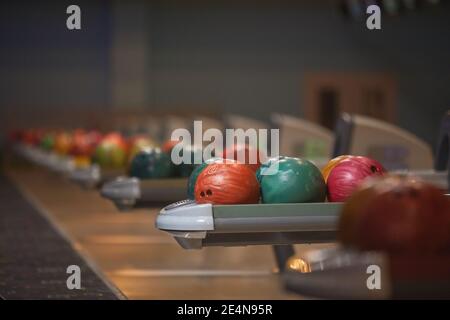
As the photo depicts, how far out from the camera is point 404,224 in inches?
73.6

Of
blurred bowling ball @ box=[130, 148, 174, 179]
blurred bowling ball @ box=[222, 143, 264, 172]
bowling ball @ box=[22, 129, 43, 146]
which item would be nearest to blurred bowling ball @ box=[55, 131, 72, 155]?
bowling ball @ box=[22, 129, 43, 146]

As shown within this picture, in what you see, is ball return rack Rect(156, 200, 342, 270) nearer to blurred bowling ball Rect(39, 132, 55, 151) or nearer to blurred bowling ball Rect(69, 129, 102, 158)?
blurred bowling ball Rect(69, 129, 102, 158)

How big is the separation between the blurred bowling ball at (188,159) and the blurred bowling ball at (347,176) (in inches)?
57.2

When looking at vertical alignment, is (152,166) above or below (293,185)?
below

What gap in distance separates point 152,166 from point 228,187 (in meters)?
1.52

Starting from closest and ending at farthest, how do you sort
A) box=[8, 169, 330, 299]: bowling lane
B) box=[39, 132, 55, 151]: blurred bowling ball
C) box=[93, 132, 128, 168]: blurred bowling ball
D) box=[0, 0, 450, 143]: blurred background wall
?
box=[8, 169, 330, 299]: bowling lane
box=[93, 132, 128, 168]: blurred bowling ball
box=[39, 132, 55, 151]: blurred bowling ball
box=[0, 0, 450, 143]: blurred background wall

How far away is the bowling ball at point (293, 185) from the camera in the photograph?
3.41 metres

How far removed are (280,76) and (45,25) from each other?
3938 millimetres

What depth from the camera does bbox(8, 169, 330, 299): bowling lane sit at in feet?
15.9

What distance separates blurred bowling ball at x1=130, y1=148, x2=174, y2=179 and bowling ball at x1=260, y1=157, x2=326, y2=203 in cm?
143

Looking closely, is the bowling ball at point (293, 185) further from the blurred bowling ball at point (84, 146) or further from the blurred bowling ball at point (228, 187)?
the blurred bowling ball at point (84, 146)

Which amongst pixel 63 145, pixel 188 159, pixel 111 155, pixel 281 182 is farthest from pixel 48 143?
pixel 281 182

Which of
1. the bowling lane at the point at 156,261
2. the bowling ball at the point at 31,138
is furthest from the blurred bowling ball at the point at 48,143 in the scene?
the bowling ball at the point at 31,138

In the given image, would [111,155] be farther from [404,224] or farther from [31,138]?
[31,138]
